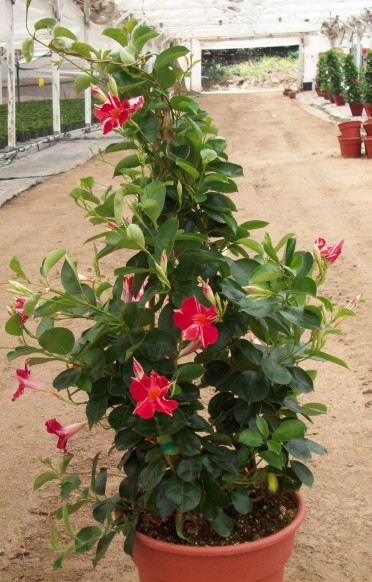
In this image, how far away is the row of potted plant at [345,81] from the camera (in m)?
13.1

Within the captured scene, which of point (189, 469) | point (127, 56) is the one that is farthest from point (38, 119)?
point (189, 469)

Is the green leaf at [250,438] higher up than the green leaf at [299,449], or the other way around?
the green leaf at [250,438]

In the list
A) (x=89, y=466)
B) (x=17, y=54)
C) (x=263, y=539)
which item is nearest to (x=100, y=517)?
(x=263, y=539)

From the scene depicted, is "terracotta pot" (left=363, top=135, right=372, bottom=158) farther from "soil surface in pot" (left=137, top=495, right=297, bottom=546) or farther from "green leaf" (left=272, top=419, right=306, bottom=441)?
"green leaf" (left=272, top=419, right=306, bottom=441)

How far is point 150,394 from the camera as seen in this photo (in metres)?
1.40

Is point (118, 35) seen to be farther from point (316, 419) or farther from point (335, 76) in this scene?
A: point (335, 76)

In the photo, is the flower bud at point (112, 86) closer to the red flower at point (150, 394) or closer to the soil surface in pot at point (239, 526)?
the red flower at point (150, 394)

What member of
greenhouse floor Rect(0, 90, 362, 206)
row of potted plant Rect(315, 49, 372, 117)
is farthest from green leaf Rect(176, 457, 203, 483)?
row of potted plant Rect(315, 49, 372, 117)

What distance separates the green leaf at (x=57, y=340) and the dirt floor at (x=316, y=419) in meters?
0.88

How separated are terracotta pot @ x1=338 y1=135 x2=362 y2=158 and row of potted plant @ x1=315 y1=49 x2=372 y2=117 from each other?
287cm

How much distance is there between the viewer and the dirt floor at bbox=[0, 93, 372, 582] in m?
2.22

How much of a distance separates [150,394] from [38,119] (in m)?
14.0

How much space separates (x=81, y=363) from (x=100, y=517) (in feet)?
1.22

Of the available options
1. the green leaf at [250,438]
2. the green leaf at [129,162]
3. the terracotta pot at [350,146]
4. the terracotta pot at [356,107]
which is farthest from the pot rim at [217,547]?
the terracotta pot at [356,107]
